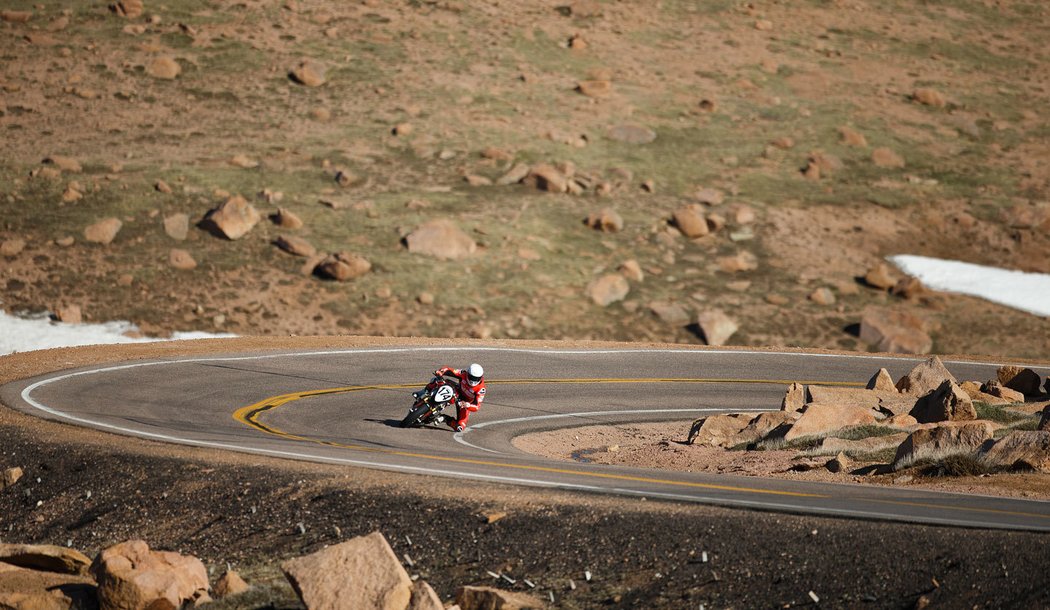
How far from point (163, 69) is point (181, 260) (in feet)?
58.4

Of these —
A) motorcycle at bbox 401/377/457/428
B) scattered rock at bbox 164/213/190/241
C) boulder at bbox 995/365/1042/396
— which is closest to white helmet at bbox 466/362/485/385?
motorcycle at bbox 401/377/457/428

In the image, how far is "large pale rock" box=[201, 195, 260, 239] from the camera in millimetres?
39406

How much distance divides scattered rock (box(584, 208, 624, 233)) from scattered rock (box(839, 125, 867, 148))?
1538 centimetres

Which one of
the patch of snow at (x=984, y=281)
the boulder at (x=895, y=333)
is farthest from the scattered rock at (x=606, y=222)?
the patch of snow at (x=984, y=281)

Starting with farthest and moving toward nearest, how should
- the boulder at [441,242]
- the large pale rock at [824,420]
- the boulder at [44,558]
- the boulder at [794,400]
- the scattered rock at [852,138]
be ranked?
1. the scattered rock at [852,138]
2. the boulder at [441,242]
3. the boulder at [794,400]
4. the large pale rock at [824,420]
5. the boulder at [44,558]

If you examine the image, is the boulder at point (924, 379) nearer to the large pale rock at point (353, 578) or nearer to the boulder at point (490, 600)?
the boulder at point (490, 600)

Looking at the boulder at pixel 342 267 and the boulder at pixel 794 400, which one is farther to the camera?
the boulder at pixel 342 267

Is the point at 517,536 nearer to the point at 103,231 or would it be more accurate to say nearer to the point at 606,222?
the point at 103,231

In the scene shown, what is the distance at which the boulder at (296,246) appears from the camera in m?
39.0

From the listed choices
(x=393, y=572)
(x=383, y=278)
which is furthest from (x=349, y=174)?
(x=393, y=572)

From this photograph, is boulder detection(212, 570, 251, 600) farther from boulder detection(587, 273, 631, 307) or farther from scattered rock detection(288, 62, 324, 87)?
scattered rock detection(288, 62, 324, 87)

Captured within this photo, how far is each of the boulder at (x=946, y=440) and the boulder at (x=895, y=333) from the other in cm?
2010

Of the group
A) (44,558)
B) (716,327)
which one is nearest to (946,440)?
(44,558)

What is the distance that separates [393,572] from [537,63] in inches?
1927
